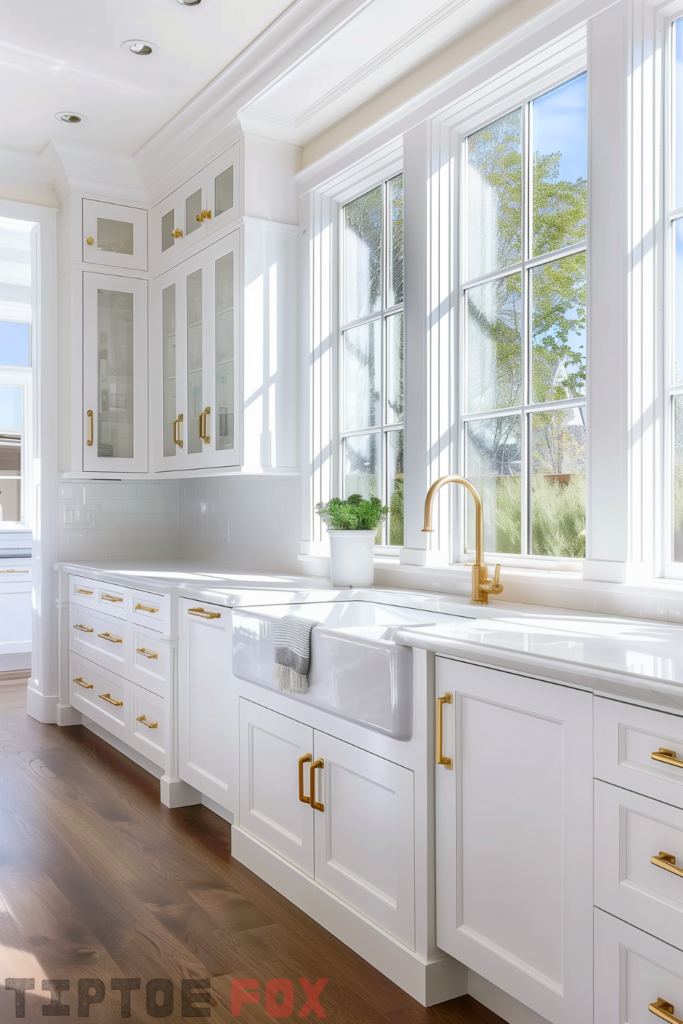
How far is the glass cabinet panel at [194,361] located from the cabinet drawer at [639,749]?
2.74m

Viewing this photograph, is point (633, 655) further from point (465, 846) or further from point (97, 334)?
point (97, 334)

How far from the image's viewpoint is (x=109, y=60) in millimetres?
3168

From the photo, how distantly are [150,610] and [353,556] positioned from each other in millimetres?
949

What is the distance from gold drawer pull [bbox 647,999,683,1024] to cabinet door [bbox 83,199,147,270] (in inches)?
158

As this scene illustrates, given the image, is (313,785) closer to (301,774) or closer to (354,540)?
(301,774)

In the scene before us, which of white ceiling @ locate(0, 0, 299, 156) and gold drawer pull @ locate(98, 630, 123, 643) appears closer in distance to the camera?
white ceiling @ locate(0, 0, 299, 156)

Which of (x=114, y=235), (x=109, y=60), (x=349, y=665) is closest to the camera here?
(x=349, y=665)

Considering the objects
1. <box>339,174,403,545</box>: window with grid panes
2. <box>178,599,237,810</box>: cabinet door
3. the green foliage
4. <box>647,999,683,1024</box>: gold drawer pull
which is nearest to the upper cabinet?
<box>339,174,403,545</box>: window with grid panes

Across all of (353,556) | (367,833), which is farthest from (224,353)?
(367,833)

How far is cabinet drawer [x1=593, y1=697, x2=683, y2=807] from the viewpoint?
129 centimetres

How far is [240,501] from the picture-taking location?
418 centimetres

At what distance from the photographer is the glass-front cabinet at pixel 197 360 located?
3.57 metres

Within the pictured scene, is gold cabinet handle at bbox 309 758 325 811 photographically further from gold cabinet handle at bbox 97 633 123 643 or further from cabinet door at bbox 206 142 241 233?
cabinet door at bbox 206 142 241 233

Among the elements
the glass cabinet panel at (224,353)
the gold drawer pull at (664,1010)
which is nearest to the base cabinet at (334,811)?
the gold drawer pull at (664,1010)
